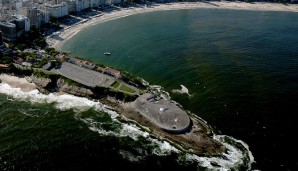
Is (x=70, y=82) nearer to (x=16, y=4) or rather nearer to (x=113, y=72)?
(x=113, y=72)

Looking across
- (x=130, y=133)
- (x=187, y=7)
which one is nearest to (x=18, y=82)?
(x=130, y=133)

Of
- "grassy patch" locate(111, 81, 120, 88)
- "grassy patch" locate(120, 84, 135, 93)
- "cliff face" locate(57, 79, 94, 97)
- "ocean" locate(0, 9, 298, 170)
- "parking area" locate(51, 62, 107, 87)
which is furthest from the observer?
"parking area" locate(51, 62, 107, 87)

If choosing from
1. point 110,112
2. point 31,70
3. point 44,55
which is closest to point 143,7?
point 44,55


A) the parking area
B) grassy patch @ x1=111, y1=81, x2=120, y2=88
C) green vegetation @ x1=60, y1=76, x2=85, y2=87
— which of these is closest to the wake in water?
green vegetation @ x1=60, y1=76, x2=85, y2=87

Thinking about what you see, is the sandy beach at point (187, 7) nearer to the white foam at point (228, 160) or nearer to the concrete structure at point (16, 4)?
the concrete structure at point (16, 4)

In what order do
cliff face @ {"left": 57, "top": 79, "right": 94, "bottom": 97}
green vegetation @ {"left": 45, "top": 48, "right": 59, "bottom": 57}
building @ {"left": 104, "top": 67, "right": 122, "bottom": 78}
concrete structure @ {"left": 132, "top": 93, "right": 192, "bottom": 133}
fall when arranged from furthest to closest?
green vegetation @ {"left": 45, "top": 48, "right": 59, "bottom": 57}
building @ {"left": 104, "top": 67, "right": 122, "bottom": 78}
cliff face @ {"left": 57, "top": 79, "right": 94, "bottom": 97}
concrete structure @ {"left": 132, "top": 93, "right": 192, "bottom": 133}

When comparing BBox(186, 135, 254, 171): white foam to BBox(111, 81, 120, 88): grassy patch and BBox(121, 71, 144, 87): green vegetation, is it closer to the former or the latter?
BBox(121, 71, 144, 87): green vegetation
